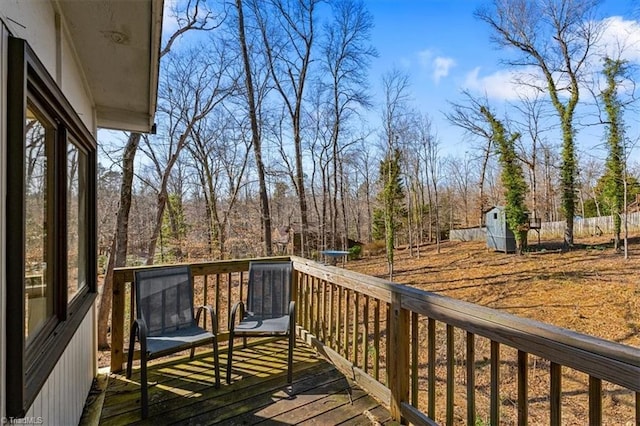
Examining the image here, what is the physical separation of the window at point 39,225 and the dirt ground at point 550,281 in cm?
832

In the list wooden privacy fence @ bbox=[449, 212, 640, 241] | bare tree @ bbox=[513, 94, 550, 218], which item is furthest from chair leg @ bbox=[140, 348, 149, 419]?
wooden privacy fence @ bbox=[449, 212, 640, 241]

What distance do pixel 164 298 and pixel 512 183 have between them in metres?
14.2

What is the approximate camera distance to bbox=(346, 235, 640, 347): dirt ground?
7234 mm

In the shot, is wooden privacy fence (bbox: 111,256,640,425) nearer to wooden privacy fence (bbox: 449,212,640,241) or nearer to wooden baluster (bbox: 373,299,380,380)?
wooden baluster (bbox: 373,299,380,380)

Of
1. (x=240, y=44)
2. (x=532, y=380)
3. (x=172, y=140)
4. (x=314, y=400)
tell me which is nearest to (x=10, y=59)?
(x=314, y=400)

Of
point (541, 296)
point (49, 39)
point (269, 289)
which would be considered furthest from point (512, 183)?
point (49, 39)

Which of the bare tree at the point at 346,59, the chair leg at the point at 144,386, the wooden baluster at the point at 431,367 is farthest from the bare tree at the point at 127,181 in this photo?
the bare tree at the point at 346,59

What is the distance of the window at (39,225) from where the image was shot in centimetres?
116

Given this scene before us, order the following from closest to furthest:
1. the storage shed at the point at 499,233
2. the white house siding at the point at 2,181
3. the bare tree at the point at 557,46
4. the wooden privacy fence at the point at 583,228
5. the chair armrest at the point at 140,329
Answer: the white house siding at the point at 2,181 < the chair armrest at the point at 140,329 < the bare tree at the point at 557,46 < the storage shed at the point at 499,233 < the wooden privacy fence at the point at 583,228

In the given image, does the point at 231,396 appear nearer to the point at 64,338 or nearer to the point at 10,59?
the point at 64,338

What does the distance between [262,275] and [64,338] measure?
1724mm

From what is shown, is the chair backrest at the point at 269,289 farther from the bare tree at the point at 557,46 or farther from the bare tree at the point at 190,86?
the bare tree at the point at 557,46

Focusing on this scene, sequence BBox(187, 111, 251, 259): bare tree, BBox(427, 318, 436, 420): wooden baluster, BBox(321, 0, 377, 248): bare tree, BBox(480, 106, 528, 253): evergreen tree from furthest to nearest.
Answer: BBox(321, 0, 377, 248): bare tree, BBox(480, 106, 528, 253): evergreen tree, BBox(187, 111, 251, 259): bare tree, BBox(427, 318, 436, 420): wooden baluster

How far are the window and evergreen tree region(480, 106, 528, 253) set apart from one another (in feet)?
47.3
